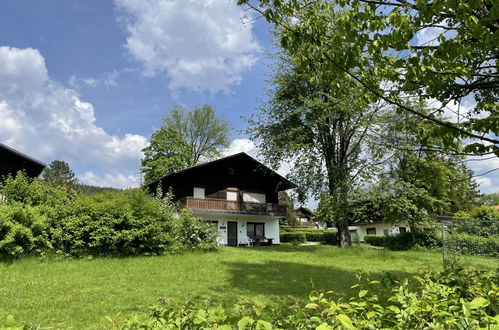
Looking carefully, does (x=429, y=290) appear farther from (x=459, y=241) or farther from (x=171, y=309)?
(x=459, y=241)

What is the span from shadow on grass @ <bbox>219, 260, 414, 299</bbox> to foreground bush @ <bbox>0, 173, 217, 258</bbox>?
3.86 metres

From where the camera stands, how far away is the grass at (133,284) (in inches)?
229

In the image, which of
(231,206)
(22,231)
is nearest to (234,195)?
(231,206)

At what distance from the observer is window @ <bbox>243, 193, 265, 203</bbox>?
2876cm

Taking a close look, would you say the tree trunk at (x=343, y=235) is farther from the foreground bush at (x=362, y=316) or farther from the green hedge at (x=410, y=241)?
the foreground bush at (x=362, y=316)

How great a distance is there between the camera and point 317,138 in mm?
22344

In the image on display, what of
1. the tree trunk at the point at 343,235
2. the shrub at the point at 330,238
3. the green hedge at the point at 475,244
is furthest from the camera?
the shrub at the point at 330,238

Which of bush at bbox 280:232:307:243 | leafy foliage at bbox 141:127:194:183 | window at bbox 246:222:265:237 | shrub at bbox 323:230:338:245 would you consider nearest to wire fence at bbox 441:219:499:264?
window at bbox 246:222:265:237

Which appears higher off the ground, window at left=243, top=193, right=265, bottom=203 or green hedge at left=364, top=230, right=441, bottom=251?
window at left=243, top=193, right=265, bottom=203

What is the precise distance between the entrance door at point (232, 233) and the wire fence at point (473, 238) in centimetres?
1817

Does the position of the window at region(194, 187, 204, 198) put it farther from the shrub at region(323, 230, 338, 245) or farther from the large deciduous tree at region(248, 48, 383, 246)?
the shrub at region(323, 230, 338, 245)

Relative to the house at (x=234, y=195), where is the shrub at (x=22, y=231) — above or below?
below

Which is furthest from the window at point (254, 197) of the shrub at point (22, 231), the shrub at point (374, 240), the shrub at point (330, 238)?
the shrub at point (22, 231)

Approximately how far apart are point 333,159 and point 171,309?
21.6m
